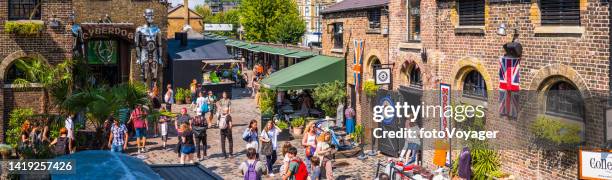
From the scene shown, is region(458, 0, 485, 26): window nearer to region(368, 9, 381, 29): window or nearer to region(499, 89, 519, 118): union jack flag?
region(499, 89, 519, 118): union jack flag

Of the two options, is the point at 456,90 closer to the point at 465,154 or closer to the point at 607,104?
the point at 465,154

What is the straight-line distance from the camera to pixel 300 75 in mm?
26062

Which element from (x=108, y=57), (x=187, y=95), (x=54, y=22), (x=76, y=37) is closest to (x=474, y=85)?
(x=76, y=37)

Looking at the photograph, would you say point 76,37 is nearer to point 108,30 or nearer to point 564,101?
point 108,30

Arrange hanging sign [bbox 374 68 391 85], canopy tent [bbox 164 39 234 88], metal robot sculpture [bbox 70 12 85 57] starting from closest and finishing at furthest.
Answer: hanging sign [bbox 374 68 391 85], metal robot sculpture [bbox 70 12 85 57], canopy tent [bbox 164 39 234 88]

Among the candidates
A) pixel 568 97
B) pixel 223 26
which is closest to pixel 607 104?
pixel 568 97

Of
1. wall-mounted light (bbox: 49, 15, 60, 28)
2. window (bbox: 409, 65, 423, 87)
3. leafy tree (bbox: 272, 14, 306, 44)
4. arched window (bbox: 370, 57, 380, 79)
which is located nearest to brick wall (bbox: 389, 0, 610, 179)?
window (bbox: 409, 65, 423, 87)

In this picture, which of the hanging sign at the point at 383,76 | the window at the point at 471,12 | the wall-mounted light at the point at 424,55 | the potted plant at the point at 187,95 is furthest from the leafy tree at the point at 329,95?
the potted plant at the point at 187,95

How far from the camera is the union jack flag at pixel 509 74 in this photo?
50.1 feet

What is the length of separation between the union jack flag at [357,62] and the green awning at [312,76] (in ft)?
4.31

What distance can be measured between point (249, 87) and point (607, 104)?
3103 cm

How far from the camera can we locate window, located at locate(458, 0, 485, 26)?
1694 cm

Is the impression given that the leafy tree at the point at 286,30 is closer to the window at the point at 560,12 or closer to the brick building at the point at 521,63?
the brick building at the point at 521,63

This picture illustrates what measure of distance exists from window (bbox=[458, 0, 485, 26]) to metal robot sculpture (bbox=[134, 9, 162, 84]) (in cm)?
1322
